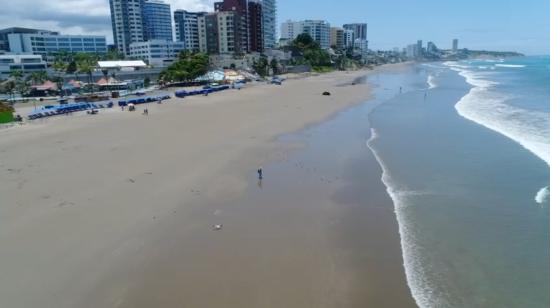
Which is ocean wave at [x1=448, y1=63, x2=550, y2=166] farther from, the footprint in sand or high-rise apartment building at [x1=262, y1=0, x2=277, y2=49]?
high-rise apartment building at [x1=262, y1=0, x2=277, y2=49]

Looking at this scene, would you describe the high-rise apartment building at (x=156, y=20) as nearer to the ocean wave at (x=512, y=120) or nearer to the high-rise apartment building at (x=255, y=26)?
the high-rise apartment building at (x=255, y=26)

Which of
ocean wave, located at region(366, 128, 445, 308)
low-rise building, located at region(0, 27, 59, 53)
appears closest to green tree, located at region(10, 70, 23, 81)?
low-rise building, located at region(0, 27, 59, 53)

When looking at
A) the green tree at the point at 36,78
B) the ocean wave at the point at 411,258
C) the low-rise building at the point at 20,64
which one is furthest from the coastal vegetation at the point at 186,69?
the ocean wave at the point at 411,258

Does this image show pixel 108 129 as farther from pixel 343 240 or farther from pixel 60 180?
pixel 343 240

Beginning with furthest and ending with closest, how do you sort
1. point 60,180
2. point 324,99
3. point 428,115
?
point 324,99 → point 428,115 → point 60,180

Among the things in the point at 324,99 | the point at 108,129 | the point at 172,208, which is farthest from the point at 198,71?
the point at 172,208
